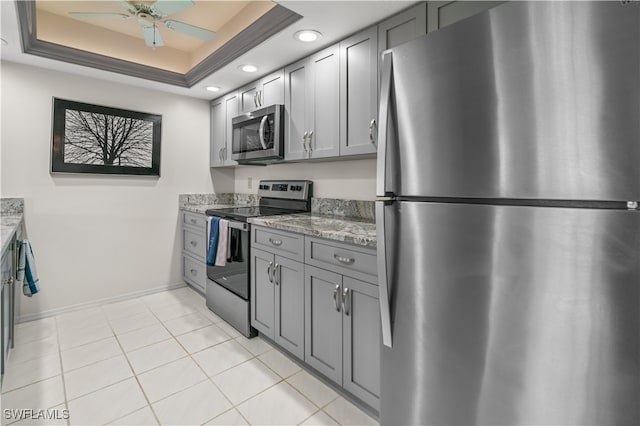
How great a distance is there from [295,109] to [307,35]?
0.57m

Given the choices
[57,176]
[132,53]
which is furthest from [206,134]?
[57,176]

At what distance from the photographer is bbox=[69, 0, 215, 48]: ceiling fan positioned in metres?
2.02

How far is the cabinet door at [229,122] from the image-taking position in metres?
3.29

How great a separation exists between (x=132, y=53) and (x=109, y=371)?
277cm

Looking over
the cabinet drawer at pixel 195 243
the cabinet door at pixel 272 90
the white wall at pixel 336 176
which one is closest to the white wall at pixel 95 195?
the cabinet drawer at pixel 195 243

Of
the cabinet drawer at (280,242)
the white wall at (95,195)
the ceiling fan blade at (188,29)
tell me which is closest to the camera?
the cabinet drawer at (280,242)

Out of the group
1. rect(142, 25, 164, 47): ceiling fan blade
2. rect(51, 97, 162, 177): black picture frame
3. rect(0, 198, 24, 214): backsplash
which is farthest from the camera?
rect(51, 97, 162, 177): black picture frame

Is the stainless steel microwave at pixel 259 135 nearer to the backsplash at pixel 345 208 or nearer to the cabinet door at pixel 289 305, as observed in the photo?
the backsplash at pixel 345 208

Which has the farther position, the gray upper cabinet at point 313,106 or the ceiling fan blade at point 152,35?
the ceiling fan blade at point 152,35

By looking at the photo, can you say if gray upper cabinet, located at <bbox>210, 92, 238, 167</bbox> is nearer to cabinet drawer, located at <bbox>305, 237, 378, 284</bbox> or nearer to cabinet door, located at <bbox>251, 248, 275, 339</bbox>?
cabinet door, located at <bbox>251, 248, 275, 339</bbox>

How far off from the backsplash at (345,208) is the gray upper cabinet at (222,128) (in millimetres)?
1176

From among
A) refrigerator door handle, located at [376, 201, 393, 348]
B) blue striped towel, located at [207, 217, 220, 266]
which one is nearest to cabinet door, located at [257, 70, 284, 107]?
blue striped towel, located at [207, 217, 220, 266]

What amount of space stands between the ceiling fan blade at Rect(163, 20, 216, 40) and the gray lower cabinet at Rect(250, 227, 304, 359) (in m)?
1.46

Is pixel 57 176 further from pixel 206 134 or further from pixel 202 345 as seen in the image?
pixel 202 345
